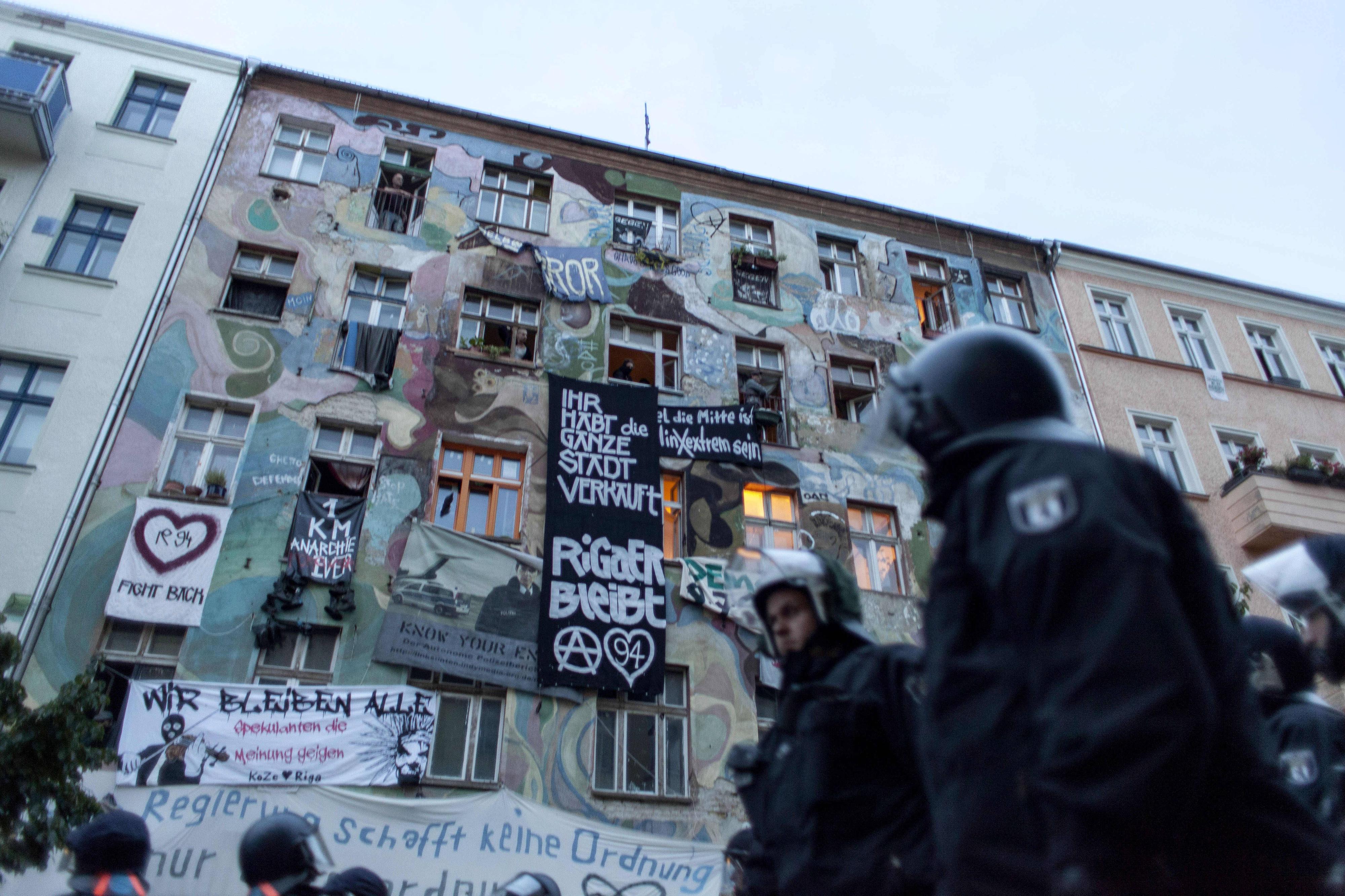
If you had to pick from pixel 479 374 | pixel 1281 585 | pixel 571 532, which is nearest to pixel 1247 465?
pixel 571 532

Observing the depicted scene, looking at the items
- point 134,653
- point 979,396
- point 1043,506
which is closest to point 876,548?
point 134,653

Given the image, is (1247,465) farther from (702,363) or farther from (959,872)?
(959,872)

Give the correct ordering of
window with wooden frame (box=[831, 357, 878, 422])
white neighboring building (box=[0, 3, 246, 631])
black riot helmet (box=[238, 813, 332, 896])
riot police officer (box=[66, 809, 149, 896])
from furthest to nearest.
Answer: window with wooden frame (box=[831, 357, 878, 422]) → white neighboring building (box=[0, 3, 246, 631]) → black riot helmet (box=[238, 813, 332, 896]) → riot police officer (box=[66, 809, 149, 896])

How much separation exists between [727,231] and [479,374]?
7.17m

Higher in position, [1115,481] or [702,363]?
[702,363]

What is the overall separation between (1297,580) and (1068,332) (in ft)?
63.2

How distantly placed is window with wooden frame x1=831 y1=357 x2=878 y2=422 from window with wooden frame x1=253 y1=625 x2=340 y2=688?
10158 mm

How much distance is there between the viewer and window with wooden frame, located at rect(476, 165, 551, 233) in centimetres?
1881

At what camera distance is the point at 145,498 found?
13.1 m

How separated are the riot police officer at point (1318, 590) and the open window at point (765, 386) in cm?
1295

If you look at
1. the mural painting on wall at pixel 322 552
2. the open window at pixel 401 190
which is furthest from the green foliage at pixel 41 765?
the open window at pixel 401 190

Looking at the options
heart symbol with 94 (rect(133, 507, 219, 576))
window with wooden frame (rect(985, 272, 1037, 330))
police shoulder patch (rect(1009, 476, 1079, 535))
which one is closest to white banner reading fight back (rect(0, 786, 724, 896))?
heart symbol with 94 (rect(133, 507, 219, 576))

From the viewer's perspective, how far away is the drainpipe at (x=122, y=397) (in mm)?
11914

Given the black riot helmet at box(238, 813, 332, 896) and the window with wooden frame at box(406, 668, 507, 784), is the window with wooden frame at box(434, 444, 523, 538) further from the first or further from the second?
the black riot helmet at box(238, 813, 332, 896)
